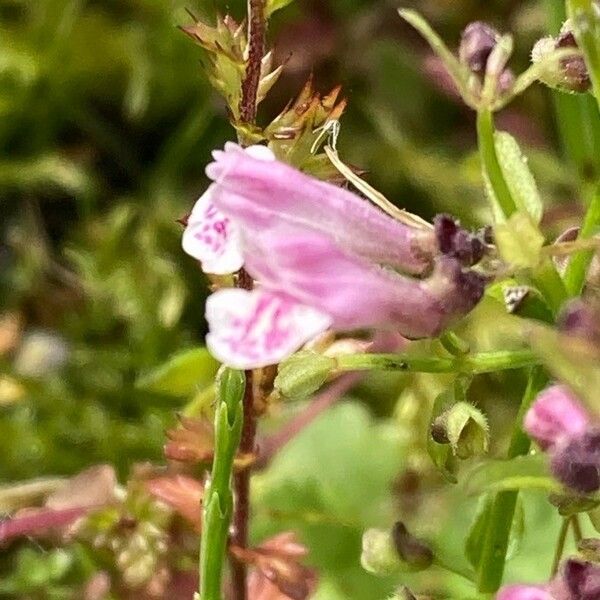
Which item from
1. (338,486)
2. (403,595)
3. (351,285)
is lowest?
(338,486)

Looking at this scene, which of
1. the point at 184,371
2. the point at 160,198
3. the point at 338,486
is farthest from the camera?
the point at 160,198

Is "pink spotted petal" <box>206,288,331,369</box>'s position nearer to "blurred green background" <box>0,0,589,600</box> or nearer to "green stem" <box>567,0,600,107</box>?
"green stem" <box>567,0,600,107</box>

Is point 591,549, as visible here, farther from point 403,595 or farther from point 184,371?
point 184,371

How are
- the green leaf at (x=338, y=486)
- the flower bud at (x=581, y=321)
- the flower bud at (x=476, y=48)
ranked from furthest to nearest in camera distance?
the green leaf at (x=338, y=486) < the flower bud at (x=476, y=48) < the flower bud at (x=581, y=321)

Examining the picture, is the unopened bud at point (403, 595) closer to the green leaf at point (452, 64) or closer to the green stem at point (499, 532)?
the green stem at point (499, 532)

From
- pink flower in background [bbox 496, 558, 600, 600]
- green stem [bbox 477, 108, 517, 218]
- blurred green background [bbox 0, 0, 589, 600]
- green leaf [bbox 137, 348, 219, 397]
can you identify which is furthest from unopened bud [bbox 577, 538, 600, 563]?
blurred green background [bbox 0, 0, 589, 600]

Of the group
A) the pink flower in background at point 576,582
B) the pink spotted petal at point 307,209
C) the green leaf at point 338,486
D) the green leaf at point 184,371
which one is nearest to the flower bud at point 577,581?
the pink flower in background at point 576,582

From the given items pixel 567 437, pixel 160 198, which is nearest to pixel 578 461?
pixel 567 437
